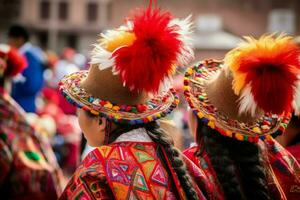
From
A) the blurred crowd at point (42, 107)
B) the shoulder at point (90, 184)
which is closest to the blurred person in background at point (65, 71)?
the blurred crowd at point (42, 107)

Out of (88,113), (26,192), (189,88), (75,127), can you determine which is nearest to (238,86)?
(189,88)

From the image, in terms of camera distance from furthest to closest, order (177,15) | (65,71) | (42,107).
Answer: (177,15), (65,71), (42,107)

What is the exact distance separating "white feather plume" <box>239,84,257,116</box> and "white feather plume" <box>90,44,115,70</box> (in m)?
0.56

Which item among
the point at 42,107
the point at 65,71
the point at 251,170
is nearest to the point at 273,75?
the point at 251,170

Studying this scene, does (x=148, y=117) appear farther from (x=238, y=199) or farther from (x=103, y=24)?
(x=103, y=24)

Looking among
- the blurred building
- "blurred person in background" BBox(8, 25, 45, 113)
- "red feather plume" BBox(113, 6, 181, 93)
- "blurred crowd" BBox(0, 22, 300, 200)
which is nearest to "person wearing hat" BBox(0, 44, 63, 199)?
"blurred crowd" BBox(0, 22, 300, 200)

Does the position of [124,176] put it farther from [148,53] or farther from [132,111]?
[148,53]

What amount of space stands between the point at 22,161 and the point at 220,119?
1.50 m

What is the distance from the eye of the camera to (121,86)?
248cm

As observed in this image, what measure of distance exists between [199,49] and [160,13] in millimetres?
20864

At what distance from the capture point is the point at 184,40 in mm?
2504

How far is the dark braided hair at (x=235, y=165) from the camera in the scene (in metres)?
2.62

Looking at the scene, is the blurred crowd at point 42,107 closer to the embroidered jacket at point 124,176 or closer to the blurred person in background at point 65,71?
the blurred person in background at point 65,71

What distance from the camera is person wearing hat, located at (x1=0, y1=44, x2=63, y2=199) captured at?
143 inches
